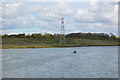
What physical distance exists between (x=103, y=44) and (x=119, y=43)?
60.7 feet

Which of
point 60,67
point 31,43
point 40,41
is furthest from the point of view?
point 40,41

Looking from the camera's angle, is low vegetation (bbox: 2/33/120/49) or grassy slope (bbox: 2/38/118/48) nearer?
grassy slope (bbox: 2/38/118/48)

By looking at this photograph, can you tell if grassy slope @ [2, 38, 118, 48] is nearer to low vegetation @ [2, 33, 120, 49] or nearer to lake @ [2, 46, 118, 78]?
low vegetation @ [2, 33, 120, 49]

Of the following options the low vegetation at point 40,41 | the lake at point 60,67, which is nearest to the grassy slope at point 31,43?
the low vegetation at point 40,41

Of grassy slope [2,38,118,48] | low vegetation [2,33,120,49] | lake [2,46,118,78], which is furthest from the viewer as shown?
low vegetation [2,33,120,49]

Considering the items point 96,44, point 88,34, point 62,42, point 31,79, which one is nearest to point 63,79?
point 31,79

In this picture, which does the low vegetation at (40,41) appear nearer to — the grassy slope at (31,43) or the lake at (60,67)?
the grassy slope at (31,43)

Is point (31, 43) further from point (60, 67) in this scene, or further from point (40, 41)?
point (60, 67)

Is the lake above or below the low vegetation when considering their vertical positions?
below

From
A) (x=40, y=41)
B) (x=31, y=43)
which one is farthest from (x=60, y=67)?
(x=40, y=41)

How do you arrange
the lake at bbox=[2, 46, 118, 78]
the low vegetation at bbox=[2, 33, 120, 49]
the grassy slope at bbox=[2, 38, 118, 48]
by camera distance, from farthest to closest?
the low vegetation at bbox=[2, 33, 120, 49]
the grassy slope at bbox=[2, 38, 118, 48]
the lake at bbox=[2, 46, 118, 78]

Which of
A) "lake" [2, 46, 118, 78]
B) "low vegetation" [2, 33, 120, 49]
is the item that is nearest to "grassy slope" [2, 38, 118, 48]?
"low vegetation" [2, 33, 120, 49]

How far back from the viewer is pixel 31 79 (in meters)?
14.7

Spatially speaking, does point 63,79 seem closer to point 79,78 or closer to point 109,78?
point 79,78
